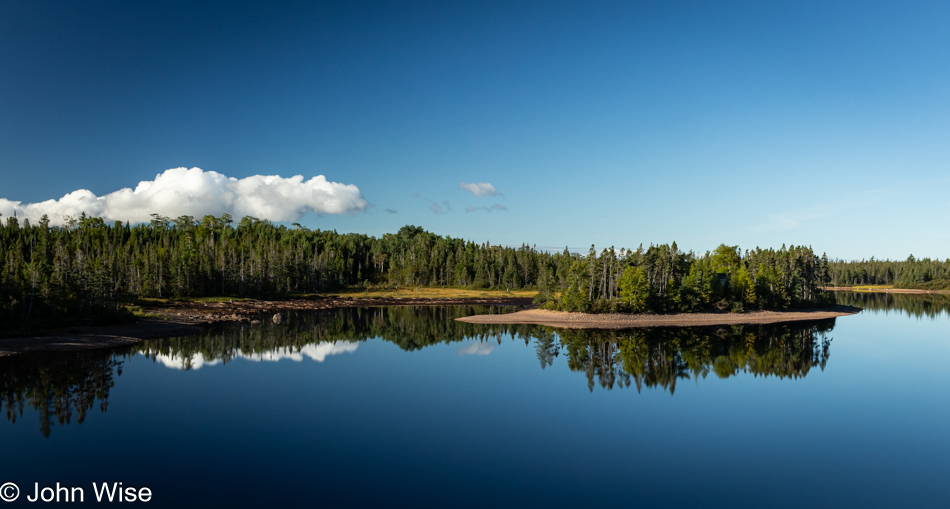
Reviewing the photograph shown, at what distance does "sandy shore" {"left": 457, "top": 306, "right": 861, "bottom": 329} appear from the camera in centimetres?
7962

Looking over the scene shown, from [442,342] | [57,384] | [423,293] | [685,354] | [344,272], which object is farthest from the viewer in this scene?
[344,272]

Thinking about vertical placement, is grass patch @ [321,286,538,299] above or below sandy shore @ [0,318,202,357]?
above

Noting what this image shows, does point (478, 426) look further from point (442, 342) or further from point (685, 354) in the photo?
point (442, 342)

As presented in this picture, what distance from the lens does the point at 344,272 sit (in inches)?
6417

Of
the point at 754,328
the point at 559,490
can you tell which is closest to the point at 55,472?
the point at 559,490

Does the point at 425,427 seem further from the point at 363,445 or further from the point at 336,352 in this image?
the point at 336,352

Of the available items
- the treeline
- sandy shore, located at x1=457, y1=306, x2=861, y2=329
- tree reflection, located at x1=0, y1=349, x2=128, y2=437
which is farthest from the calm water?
sandy shore, located at x1=457, y1=306, x2=861, y2=329

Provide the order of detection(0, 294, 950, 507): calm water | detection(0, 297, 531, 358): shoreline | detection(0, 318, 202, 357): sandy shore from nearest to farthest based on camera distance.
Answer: detection(0, 294, 950, 507): calm water < detection(0, 318, 202, 357): sandy shore < detection(0, 297, 531, 358): shoreline

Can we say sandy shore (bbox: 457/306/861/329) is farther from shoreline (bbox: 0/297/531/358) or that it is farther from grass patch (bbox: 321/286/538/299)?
grass patch (bbox: 321/286/538/299)

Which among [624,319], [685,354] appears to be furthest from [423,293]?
[685,354]

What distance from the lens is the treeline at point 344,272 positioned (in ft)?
207

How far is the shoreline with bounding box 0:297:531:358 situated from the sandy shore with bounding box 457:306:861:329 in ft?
117

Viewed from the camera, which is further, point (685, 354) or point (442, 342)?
point (442, 342)

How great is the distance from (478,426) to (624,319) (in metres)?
59.5
